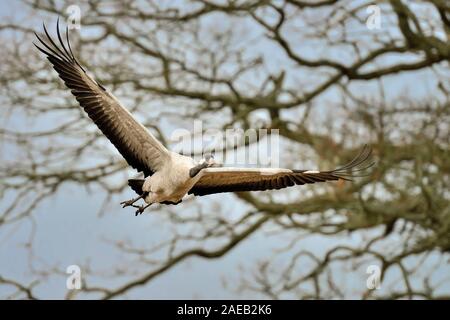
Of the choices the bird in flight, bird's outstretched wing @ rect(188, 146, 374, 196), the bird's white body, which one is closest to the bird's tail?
the bird in flight

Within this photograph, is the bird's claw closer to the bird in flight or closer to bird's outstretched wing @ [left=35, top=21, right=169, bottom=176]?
the bird in flight

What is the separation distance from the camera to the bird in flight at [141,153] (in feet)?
15.8

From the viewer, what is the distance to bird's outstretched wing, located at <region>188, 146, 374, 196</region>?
5.37 metres

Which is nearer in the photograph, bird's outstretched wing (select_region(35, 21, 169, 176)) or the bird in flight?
the bird in flight

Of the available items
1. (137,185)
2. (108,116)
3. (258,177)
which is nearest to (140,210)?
(137,185)

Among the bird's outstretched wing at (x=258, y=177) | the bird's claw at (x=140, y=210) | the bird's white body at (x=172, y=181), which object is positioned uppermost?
the bird's outstretched wing at (x=258, y=177)

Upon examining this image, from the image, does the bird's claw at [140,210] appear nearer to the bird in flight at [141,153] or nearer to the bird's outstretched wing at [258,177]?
the bird in flight at [141,153]

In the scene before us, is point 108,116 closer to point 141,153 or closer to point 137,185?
point 141,153

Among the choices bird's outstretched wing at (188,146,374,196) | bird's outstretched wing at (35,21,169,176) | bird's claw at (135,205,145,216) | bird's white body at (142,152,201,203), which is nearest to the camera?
bird's claw at (135,205,145,216)

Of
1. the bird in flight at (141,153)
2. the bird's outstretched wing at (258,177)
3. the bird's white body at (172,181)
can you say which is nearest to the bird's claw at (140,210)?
the bird in flight at (141,153)

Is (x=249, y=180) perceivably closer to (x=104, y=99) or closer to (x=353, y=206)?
(x=104, y=99)

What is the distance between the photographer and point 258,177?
5617mm

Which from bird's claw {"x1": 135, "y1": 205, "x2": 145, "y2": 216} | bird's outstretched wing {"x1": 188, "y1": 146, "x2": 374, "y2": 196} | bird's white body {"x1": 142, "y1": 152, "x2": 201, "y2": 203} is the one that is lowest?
bird's claw {"x1": 135, "y1": 205, "x2": 145, "y2": 216}
